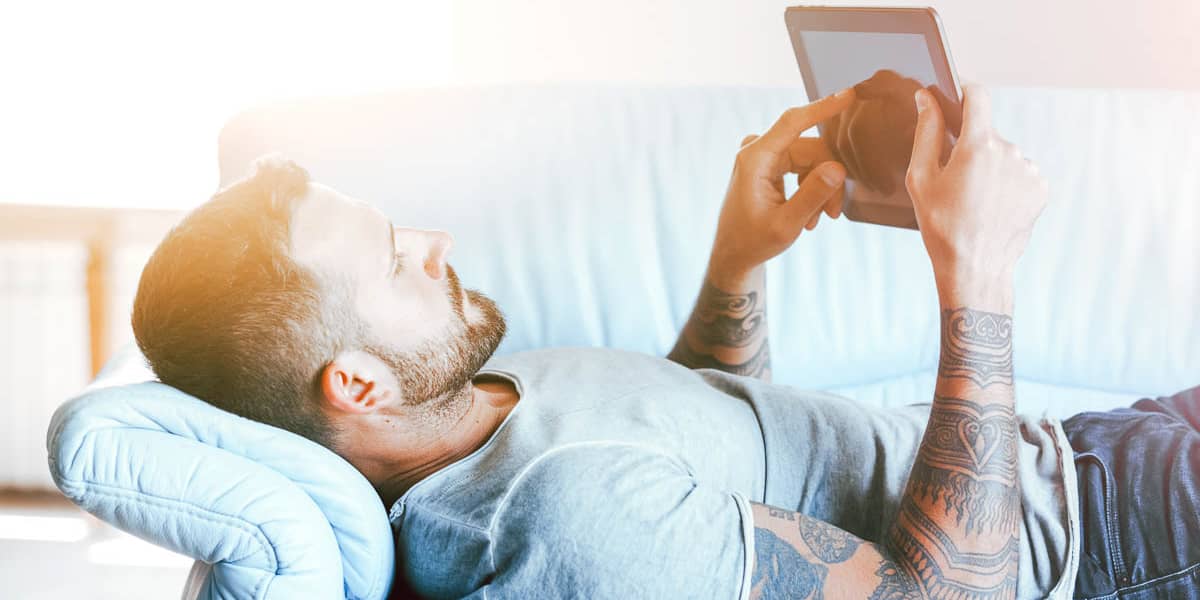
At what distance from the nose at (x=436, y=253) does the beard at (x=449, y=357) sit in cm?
2

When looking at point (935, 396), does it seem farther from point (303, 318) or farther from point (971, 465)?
point (303, 318)

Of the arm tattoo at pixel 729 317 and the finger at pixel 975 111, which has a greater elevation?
the finger at pixel 975 111

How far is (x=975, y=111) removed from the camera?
99cm

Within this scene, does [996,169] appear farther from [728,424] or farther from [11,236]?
[11,236]

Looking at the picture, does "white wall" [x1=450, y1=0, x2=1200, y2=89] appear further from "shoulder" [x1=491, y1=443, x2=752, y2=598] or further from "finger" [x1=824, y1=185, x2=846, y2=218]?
"shoulder" [x1=491, y1=443, x2=752, y2=598]

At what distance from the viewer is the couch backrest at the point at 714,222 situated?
55.4 inches

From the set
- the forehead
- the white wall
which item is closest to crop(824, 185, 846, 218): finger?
the forehead

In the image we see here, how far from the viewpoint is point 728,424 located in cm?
109

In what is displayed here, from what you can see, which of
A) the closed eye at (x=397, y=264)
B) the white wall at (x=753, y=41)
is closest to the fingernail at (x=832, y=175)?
the closed eye at (x=397, y=264)

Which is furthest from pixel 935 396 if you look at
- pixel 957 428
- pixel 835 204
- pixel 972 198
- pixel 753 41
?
pixel 753 41

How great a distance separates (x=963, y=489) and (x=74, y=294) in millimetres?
1847

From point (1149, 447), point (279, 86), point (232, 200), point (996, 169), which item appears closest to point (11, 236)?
point (279, 86)

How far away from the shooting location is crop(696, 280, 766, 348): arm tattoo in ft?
4.43

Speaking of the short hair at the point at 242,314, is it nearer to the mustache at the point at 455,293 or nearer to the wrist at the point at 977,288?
the mustache at the point at 455,293
